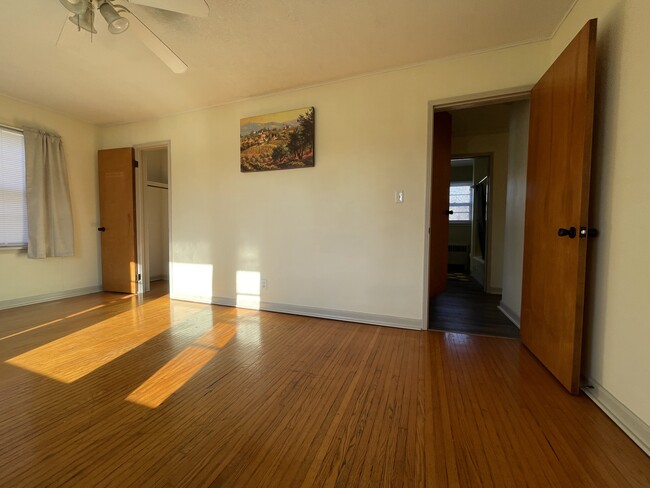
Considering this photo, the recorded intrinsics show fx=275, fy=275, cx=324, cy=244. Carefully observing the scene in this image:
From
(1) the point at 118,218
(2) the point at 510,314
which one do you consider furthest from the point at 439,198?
(1) the point at 118,218

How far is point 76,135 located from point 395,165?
4.51 m

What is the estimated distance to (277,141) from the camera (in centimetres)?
311

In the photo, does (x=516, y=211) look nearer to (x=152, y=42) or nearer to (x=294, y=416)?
(x=294, y=416)

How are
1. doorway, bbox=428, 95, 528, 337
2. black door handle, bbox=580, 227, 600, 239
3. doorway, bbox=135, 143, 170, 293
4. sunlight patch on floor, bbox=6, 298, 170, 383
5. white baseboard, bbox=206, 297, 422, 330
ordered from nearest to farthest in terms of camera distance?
black door handle, bbox=580, 227, 600, 239, sunlight patch on floor, bbox=6, 298, 170, 383, white baseboard, bbox=206, 297, 422, 330, doorway, bbox=428, 95, 528, 337, doorway, bbox=135, 143, 170, 293

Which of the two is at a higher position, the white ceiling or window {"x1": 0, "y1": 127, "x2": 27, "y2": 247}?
the white ceiling

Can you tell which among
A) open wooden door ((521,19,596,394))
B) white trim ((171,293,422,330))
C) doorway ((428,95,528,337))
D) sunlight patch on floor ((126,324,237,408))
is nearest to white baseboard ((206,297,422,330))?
white trim ((171,293,422,330))

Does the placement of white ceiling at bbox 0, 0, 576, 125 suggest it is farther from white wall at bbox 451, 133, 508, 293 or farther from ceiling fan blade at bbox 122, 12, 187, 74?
white wall at bbox 451, 133, 508, 293

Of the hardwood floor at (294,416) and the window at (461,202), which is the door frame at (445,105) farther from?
the window at (461,202)

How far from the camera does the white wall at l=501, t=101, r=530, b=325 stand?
2.72m

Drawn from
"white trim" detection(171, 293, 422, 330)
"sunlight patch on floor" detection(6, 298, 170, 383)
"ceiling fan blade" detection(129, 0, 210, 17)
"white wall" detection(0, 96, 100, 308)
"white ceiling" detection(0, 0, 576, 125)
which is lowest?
"sunlight patch on floor" detection(6, 298, 170, 383)

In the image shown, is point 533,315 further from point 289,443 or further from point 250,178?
point 250,178

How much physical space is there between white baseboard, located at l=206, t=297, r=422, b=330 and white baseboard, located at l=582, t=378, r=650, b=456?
4.09 feet

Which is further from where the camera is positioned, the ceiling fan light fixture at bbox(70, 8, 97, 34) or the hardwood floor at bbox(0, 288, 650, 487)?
the ceiling fan light fixture at bbox(70, 8, 97, 34)

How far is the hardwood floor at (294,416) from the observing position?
1.08m
